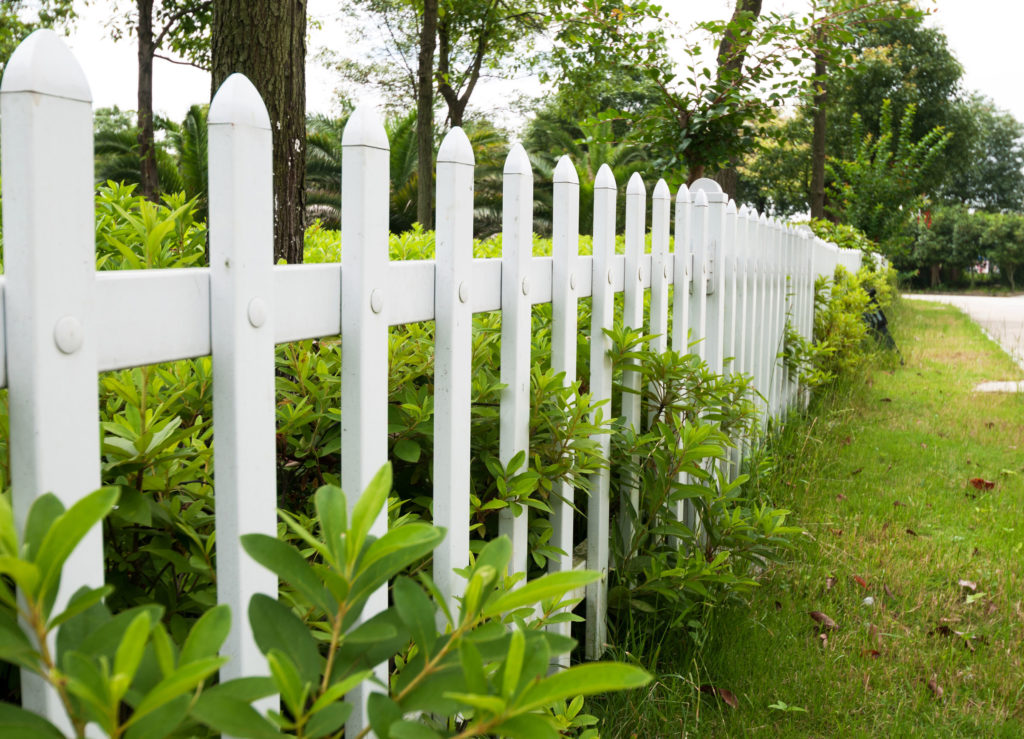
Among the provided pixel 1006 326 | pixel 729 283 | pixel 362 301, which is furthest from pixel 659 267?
pixel 1006 326

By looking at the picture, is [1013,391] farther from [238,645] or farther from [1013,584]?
[238,645]

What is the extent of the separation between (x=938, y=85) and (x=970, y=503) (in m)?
32.0

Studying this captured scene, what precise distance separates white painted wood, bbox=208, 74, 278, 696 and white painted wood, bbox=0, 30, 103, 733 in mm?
192

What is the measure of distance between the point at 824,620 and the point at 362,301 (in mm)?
2100

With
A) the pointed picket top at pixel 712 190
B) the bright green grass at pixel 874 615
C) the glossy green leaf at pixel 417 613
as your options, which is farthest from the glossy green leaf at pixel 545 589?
the pointed picket top at pixel 712 190

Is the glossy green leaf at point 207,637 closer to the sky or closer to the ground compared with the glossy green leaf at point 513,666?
closer to the sky

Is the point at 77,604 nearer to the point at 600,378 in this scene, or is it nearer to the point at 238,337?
the point at 238,337

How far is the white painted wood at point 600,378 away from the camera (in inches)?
93.2

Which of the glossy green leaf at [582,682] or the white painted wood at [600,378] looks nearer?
the glossy green leaf at [582,682]

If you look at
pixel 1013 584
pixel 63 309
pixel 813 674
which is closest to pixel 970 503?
pixel 1013 584

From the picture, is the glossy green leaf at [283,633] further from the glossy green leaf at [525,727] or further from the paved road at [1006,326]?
the paved road at [1006,326]

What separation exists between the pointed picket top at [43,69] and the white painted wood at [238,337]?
0.21 meters

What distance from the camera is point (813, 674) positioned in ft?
8.02

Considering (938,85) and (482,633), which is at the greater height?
(938,85)
